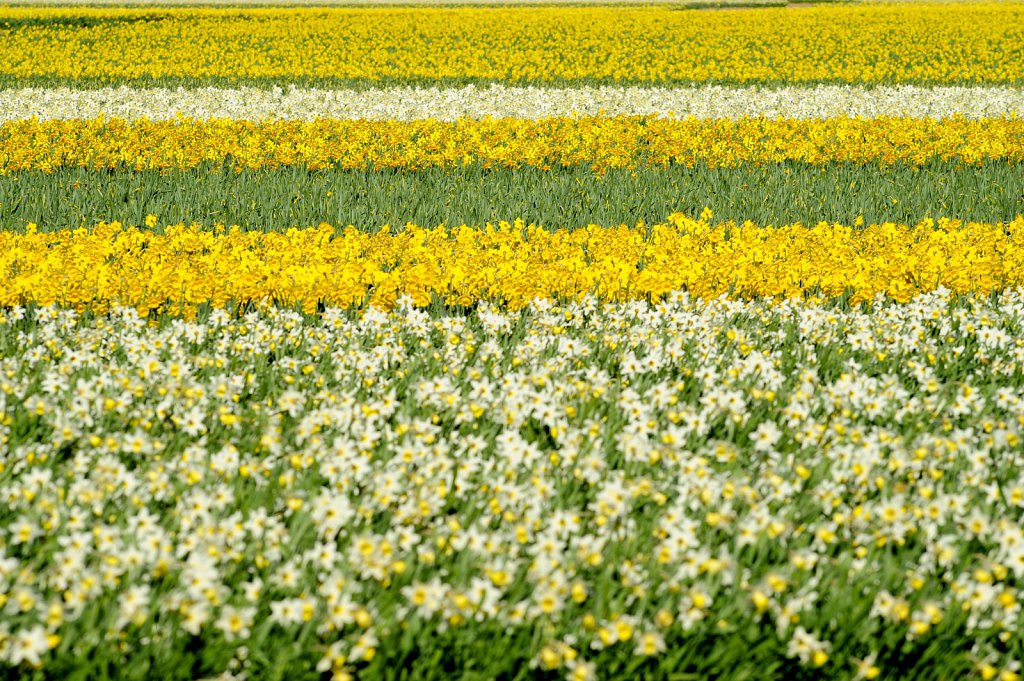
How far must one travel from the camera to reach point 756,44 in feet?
80.6

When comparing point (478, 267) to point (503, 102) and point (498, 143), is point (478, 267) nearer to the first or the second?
point (498, 143)

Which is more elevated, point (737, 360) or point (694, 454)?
point (737, 360)

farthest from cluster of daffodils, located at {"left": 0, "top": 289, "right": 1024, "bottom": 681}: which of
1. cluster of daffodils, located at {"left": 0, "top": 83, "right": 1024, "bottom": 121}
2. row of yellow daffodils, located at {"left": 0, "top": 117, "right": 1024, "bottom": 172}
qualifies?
cluster of daffodils, located at {"left": 0, "top": 83, "right": 1024, "bottom": 121}

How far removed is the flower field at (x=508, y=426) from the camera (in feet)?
9.56

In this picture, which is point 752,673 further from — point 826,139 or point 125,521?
point 826,139

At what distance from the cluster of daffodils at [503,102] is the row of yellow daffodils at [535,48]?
1.57m

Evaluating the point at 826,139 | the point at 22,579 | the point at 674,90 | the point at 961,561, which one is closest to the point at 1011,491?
the point at 961,561

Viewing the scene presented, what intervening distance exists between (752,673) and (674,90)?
17.2m

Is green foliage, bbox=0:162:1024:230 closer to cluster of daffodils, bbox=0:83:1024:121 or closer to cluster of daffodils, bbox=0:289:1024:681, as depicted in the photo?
cluster of daffodils, bbox=0:289:1024:681

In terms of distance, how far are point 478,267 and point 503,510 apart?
309 centimetres

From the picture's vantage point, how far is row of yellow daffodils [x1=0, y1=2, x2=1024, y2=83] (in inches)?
800

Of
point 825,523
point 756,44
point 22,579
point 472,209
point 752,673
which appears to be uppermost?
point 756,44

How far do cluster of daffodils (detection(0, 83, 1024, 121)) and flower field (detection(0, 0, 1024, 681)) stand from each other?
566cm

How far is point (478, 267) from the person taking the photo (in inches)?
248
